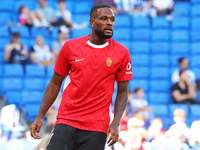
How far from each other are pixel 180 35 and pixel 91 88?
6324 mm

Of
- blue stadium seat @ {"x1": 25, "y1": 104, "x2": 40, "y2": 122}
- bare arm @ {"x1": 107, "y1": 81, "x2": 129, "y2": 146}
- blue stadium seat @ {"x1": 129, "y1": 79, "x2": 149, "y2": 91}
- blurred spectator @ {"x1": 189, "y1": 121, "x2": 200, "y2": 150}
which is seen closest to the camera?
bare arm @ {"x1": 107, "y1": 81, "x2": 129, "y2": 146}

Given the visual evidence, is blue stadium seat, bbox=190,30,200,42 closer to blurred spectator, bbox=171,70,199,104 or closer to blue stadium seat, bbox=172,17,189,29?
blue stadium seat, bbox=172,17,189,29

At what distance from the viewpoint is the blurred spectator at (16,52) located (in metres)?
7.47

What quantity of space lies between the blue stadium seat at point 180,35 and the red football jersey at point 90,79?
19.7 feet

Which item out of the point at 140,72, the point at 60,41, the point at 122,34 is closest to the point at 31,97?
the point at 60,41

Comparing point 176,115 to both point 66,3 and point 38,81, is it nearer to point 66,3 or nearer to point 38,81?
point 38,81

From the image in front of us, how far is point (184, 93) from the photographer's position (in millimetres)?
7148

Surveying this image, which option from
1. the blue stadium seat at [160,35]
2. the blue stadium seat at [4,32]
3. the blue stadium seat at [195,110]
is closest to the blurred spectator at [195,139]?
the blue stadium seat at [195,110]

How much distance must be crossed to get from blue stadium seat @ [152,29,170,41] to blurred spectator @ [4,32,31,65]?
3108 millimetres

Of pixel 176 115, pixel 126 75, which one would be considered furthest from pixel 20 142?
pixel 126 75

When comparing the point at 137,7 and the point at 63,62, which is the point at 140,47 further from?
the point at 63,62

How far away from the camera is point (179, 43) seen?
328 inches

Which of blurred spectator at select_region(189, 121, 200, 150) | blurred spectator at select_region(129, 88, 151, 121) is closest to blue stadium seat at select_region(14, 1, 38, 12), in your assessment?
blurred spectator at select_region(129, 88, 151, 121)

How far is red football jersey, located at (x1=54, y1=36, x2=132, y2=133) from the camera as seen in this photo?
2.60m
